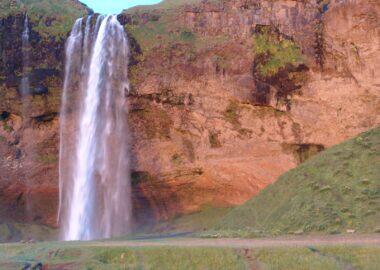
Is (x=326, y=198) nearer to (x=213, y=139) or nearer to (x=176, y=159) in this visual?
(x=213, y=139)

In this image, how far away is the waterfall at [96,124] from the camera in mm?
26141

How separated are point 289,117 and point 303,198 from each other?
8.35 metres

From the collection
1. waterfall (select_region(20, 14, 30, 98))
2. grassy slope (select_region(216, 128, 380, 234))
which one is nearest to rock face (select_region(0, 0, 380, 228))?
waterfall (select_region(20, 14, 30, 98))

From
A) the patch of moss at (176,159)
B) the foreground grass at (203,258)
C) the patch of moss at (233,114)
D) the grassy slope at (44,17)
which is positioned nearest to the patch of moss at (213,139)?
the patch of moss at (233,114)

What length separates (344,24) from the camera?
2500cm

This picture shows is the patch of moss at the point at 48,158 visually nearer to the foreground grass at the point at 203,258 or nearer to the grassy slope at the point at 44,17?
the grassy slope at the point at 44,17

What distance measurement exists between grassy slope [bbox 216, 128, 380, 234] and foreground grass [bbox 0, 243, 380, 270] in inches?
187

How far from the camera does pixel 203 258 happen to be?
1048 cm

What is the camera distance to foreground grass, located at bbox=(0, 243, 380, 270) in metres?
10.2

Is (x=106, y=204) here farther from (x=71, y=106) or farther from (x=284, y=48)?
(x=284, y=48)

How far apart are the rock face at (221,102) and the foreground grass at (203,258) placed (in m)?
15.3

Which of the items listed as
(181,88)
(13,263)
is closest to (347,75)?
(181,88)

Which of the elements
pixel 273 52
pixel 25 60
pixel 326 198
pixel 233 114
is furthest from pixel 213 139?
pixel 326 198

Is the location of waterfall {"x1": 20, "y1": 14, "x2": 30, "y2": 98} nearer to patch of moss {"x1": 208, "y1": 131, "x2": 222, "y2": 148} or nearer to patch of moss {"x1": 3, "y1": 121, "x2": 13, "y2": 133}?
patch of moss {"x1": 3, "y1": 121, "x2": 13, "y2": 133}
